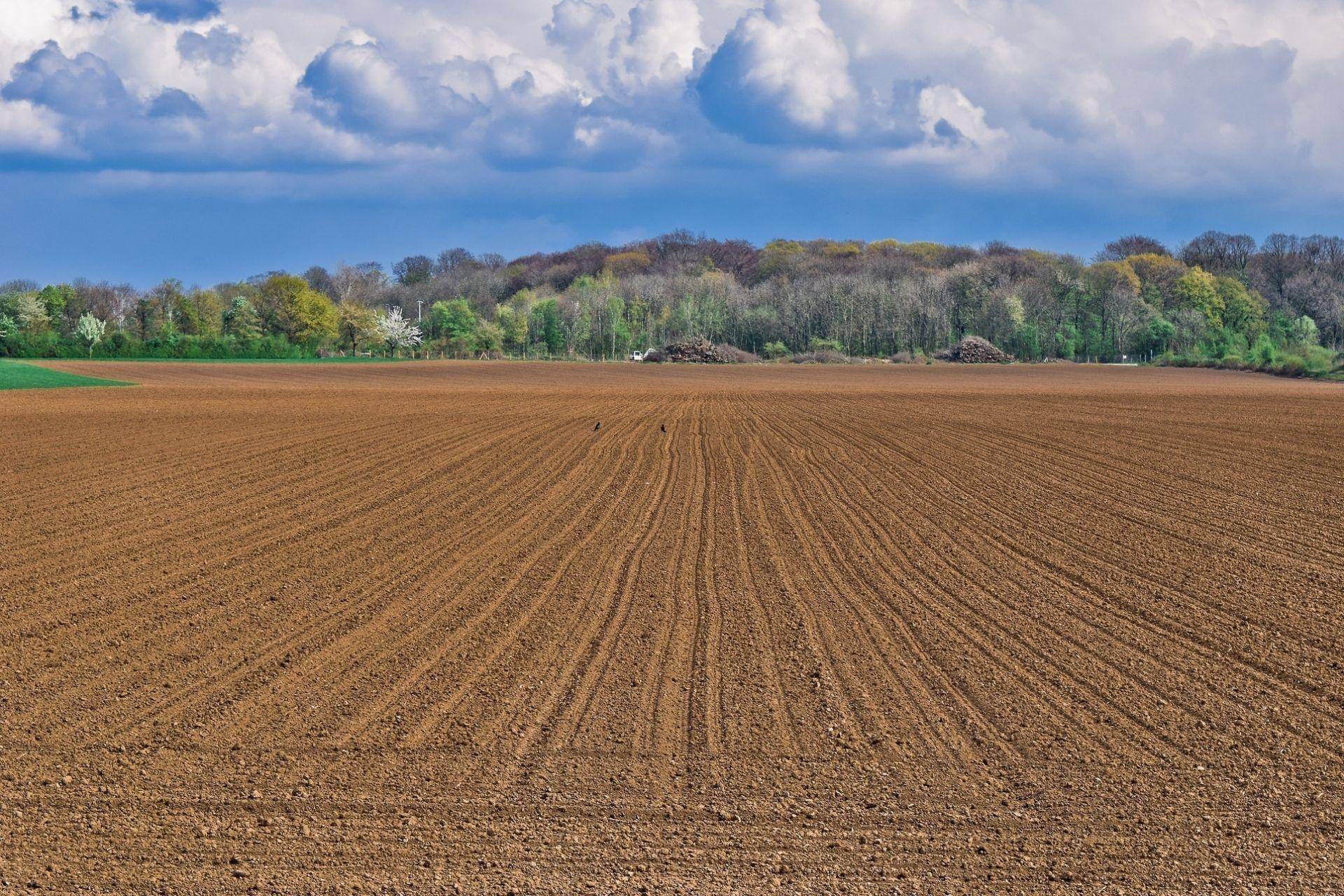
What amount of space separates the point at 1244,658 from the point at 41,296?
141997 millimetres

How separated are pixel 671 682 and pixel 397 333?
126068 millimetres

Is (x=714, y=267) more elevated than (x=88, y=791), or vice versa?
(x=714, y=267)

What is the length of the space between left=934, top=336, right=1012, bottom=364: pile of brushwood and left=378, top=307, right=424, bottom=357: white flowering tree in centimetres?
6243

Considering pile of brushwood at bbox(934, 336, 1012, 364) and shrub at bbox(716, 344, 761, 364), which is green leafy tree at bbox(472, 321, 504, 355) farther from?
pile of brushwood at bbox(934, 336, 1012, 364)

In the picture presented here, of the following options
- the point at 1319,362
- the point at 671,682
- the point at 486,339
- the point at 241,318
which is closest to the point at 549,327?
the point at 486,339

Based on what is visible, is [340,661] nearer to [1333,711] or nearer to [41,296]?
[1333,711]

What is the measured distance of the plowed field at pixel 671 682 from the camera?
5.52 meters

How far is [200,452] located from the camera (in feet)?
69.9

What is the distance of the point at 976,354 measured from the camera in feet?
355

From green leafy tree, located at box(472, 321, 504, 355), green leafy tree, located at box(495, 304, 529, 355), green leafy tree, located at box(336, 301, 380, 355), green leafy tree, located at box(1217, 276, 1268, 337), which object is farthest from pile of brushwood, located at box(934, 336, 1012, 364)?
green leafy tree, located at box(336, 301, 380, 355)

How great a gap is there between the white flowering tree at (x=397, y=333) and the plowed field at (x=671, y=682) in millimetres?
112675

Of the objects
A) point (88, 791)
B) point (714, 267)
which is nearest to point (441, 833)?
point (88, 791)

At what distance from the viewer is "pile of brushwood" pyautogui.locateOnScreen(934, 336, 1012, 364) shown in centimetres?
10788

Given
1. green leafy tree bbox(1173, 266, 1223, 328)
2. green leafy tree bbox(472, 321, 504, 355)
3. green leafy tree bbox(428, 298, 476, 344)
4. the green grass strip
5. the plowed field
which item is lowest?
the plowed field
